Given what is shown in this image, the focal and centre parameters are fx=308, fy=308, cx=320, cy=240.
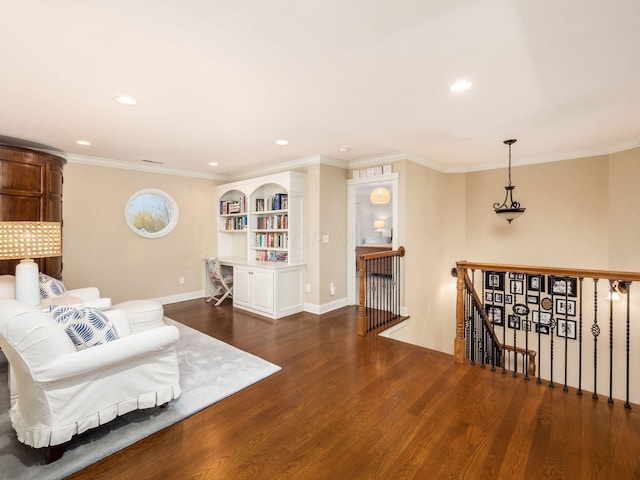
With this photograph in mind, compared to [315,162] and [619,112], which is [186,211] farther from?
[619,112]

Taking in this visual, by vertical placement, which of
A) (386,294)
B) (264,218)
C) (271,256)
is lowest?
(386,294)

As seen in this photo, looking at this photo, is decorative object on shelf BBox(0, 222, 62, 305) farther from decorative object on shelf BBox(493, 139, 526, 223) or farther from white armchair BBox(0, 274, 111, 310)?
decorative object on shelf BBox(493, 139, 526, 223)

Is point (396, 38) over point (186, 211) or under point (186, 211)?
over

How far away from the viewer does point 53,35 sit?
178cm

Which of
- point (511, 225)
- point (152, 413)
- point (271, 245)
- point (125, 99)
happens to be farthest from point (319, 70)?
point (511, 225)

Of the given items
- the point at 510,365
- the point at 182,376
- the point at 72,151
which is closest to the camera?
the point at 182,376

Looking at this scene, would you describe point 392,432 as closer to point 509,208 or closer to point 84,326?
point 84,326

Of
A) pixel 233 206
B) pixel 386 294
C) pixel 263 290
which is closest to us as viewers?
pixel 263 290

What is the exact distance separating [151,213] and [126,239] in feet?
1.99

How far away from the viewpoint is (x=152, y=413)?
216cm

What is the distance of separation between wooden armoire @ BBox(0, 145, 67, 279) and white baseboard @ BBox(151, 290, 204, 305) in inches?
64.0

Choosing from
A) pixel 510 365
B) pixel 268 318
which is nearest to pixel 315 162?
pixel 268 318

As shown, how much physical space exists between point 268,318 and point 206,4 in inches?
149

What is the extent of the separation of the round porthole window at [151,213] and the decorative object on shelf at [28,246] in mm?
2602
